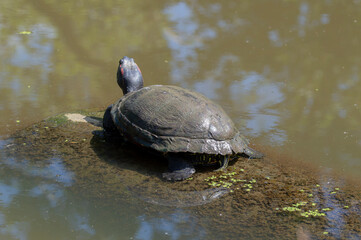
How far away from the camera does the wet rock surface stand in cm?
358

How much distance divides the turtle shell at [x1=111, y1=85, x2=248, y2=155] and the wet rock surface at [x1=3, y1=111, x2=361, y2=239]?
13.3 inches

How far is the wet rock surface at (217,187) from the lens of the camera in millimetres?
3578

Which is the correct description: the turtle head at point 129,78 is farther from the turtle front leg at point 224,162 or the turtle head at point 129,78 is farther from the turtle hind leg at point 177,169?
the turtle front leg at point 224,162

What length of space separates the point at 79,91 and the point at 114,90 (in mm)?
640

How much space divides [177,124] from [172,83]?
296 cm

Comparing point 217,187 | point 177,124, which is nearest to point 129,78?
Result: point 177,124

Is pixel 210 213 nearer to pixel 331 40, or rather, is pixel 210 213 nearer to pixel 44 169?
pixel 44 169

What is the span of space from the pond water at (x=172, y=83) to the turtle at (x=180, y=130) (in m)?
0.32

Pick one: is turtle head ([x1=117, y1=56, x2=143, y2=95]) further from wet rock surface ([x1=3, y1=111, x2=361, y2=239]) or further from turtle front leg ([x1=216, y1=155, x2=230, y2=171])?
turtle front leg ([x1=216, y1=155, x2=230, y2=171])

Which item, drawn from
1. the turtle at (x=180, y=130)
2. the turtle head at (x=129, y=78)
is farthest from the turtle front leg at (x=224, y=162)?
the turtle head at (x=129, y=78)

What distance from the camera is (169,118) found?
14.8 ft

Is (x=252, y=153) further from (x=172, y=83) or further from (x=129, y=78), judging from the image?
(x=172, y=83)

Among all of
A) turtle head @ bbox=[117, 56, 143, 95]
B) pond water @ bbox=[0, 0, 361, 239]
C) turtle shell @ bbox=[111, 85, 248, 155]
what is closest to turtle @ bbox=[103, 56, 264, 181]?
turtle shell @ bbox=[111, 85, 248, 155]

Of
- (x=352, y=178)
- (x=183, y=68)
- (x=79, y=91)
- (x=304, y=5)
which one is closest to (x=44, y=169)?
(x=79, y=91)
